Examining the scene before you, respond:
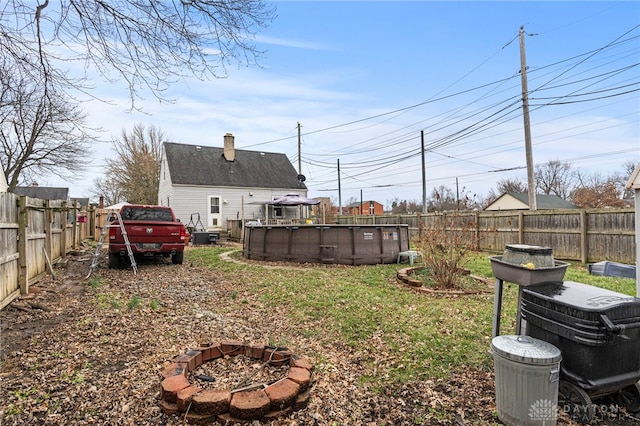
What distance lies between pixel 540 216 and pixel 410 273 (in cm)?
647

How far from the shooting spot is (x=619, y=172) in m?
39.7

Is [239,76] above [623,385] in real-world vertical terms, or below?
above

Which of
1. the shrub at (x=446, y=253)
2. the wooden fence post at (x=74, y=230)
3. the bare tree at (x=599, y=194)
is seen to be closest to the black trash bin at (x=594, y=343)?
the shrub at (x=446, y=253)

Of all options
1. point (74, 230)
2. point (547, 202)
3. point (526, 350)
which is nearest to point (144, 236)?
point (74, 230)

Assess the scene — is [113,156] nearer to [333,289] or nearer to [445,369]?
[333,289]

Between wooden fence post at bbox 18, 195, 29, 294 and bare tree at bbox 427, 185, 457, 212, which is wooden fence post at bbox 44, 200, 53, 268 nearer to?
wooden fence post at bbox 18, 195, 29, 294

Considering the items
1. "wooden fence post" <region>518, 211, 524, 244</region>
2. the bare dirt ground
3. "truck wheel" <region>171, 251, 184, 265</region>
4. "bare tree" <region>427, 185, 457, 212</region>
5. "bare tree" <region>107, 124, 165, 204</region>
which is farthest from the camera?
"bare tree" <region>107, 124, 165, 204</region>

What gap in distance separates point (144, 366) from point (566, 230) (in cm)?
1167

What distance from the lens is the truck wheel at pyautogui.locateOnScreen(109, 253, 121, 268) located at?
28.4ft

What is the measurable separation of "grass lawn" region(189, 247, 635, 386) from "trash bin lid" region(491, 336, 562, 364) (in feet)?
2.81

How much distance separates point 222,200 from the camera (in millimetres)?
22609

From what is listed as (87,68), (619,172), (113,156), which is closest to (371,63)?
(87,68)

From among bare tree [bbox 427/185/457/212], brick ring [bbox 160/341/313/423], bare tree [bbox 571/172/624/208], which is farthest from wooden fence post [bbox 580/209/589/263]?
bare tree [bbox 571/172/624/208]

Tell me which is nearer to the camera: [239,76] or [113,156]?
[239,76]
